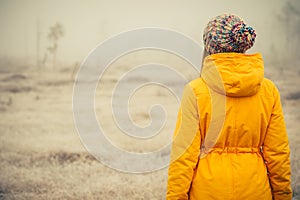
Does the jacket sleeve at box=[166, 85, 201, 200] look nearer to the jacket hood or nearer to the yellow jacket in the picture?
the yellow jacket

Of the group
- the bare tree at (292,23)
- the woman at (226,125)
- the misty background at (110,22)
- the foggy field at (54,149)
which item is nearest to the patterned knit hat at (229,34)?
the woman at (226,125)

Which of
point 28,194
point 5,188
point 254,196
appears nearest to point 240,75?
point 254,196

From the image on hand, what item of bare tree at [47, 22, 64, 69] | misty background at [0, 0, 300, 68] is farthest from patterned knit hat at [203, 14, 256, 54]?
bare tree at [47, 22, 64, 69]

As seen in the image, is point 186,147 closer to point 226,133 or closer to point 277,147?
point 226,133

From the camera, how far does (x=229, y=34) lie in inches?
63.6

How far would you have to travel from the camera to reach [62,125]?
28.3ft

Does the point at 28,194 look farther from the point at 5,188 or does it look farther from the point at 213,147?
the point at 213,147

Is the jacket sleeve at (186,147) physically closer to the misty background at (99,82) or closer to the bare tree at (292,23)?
the misty background at (99,82)

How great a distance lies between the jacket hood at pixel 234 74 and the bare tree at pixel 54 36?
41.9 feet

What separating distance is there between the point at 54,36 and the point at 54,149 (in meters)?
8.62

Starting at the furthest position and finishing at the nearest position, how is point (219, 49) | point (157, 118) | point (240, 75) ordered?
point (157, 118), point (219, 49), point (240, 75)

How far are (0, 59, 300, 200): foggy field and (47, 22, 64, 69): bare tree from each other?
168cm

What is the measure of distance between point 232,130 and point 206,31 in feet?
2.07

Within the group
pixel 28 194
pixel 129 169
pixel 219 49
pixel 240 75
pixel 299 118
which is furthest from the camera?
pixel 299 118
